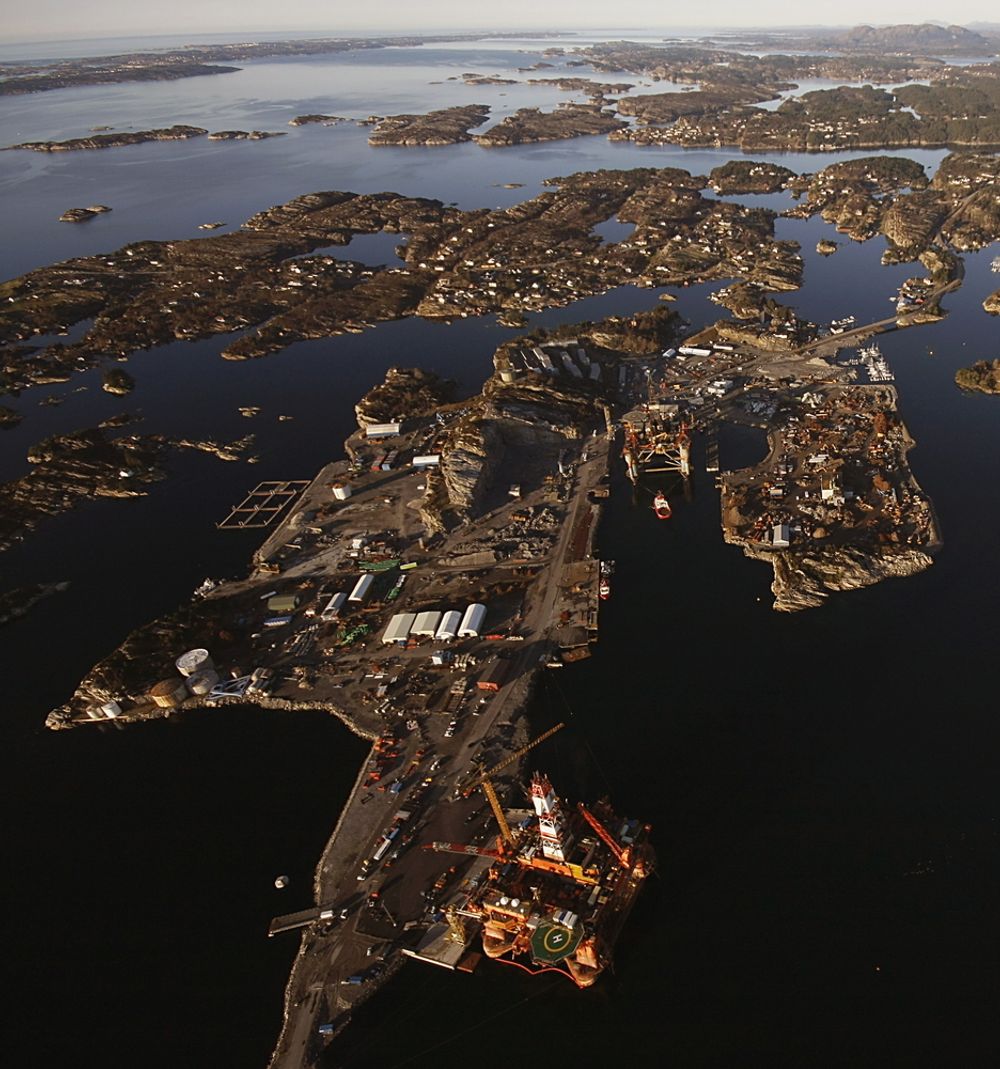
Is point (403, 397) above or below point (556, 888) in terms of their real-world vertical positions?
above

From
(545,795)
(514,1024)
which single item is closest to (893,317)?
(545,795)

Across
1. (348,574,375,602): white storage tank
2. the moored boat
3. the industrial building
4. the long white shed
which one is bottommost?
the long white shed

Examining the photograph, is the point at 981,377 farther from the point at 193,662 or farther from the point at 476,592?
the point at 193,662

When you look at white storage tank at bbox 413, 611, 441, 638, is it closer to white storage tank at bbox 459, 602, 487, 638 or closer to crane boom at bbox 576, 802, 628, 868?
white storage tank at bbox 459, 602, 487, 638

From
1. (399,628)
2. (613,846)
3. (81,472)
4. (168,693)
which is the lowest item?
(168,693)

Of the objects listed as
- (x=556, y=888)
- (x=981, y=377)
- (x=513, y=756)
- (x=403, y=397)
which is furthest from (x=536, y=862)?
(x=981, y=377)

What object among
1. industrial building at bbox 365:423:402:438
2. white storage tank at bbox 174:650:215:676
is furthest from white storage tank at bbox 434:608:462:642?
industrial building at bbox 365:423:402:438

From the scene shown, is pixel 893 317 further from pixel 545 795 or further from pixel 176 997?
pixel 176 997
